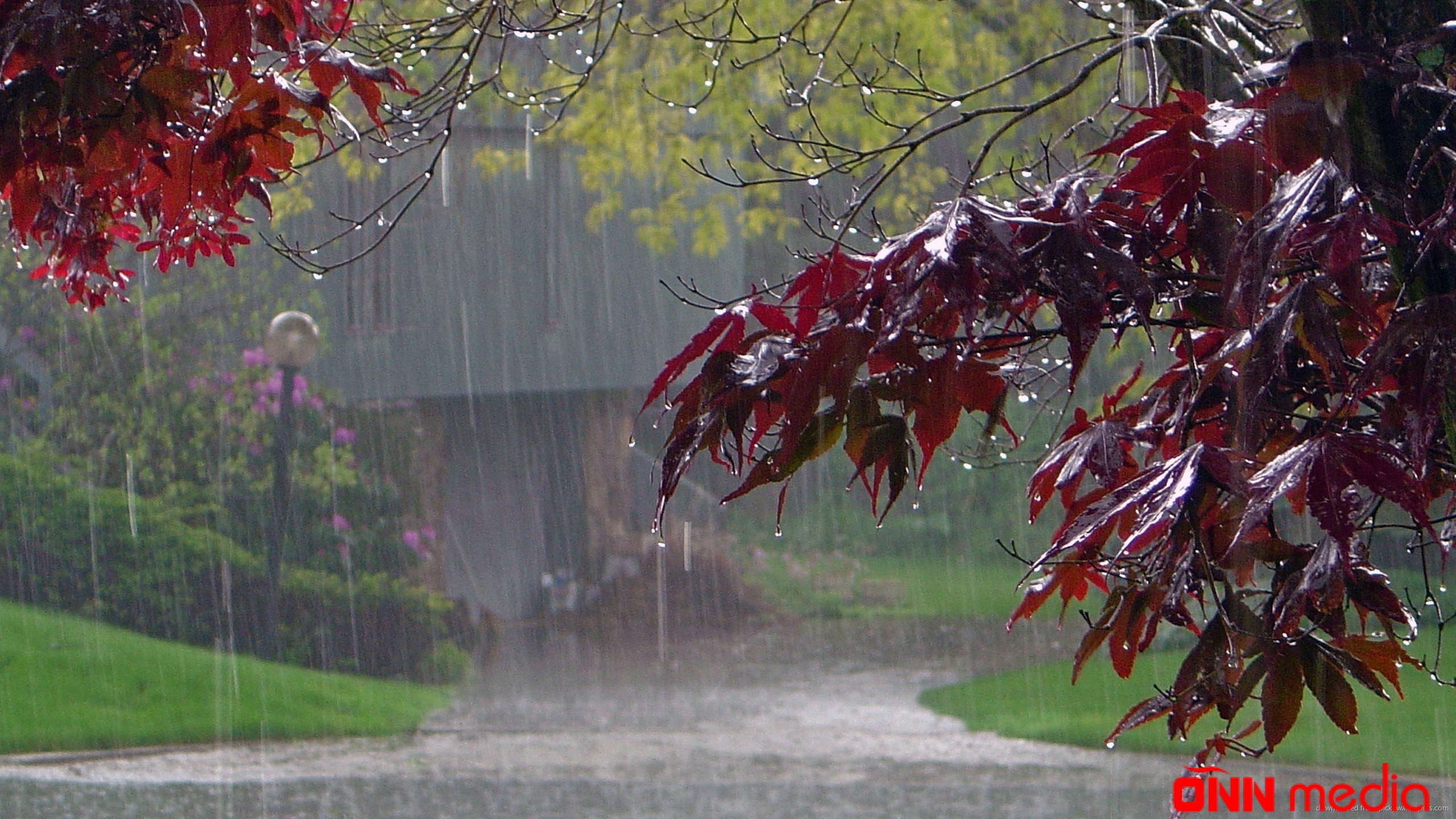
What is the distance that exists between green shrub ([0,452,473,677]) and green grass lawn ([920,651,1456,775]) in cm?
479

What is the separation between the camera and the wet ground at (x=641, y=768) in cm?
723

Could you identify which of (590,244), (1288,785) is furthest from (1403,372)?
(590,244)

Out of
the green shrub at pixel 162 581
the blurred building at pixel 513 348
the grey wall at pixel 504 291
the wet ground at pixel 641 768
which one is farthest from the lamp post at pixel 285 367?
the grey wall at pixel 504 291

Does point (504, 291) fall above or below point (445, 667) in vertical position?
above

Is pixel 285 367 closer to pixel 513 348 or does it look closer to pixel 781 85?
pixel 781 85

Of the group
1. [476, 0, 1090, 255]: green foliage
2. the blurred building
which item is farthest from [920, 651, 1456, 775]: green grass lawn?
the blurred building

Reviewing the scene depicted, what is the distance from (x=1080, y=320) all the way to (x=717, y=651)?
41.5 feet

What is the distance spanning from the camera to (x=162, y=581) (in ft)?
37.1

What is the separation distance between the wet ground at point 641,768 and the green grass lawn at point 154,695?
0.31m

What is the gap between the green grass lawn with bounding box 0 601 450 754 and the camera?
8617mm

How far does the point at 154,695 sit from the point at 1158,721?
7.23 meters

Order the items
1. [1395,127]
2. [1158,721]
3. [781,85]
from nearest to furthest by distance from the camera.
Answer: [1395,127] → [781,85] → [1158,721]

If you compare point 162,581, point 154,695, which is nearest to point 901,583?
point 162,581

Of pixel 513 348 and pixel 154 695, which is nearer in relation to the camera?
pixel 154 695
